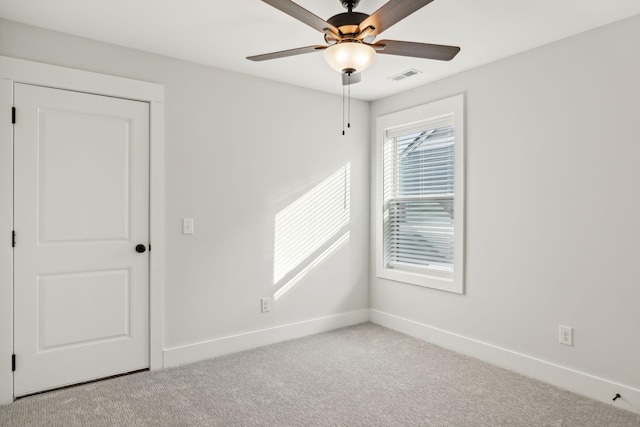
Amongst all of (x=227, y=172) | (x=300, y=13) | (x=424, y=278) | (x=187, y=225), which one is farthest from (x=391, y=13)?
(x=424, y=278)

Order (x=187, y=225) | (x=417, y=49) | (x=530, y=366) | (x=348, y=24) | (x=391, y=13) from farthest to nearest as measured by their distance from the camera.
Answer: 1. (x=187, y=225)
2. (x=530, y=366)
3. (x=417, y=49)
4. (x=348, y=24)
5. (x=391, y=13)

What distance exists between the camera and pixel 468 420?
7.82 ft

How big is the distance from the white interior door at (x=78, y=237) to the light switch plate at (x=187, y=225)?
0.29 metres

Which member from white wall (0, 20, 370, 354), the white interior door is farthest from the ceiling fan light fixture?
the white interior door

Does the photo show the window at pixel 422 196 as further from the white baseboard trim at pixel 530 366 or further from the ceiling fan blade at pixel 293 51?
the ceiling fan blade at pixel 293 51

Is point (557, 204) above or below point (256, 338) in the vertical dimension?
above

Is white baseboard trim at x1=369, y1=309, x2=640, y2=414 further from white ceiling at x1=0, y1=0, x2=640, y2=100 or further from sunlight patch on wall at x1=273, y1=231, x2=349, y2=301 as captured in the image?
white ceiling at x1=0, y1=0, x2=640, y2=100

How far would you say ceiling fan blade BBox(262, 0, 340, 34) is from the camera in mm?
1787

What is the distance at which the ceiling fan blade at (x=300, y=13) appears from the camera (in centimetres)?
179

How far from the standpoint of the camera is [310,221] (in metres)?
3.98

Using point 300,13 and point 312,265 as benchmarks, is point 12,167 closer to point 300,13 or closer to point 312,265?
point 300,13

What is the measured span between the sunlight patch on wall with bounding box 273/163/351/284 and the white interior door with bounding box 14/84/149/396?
1.20 metres

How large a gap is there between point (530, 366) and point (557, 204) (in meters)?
1.22

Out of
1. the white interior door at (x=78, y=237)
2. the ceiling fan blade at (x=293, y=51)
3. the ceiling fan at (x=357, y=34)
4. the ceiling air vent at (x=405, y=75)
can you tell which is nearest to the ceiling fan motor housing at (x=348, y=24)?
the ceiling fan at (x=357, y=34)
